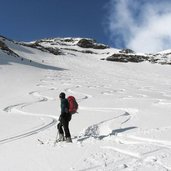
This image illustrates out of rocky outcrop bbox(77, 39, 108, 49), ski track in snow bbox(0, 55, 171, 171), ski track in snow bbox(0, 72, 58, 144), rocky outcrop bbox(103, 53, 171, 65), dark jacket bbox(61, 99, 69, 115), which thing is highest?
rocky outcrop bbox(77, 39, 108, 49)

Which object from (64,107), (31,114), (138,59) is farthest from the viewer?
(138,59)

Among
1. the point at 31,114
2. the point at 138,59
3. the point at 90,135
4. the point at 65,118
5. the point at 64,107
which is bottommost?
the point at 31,114

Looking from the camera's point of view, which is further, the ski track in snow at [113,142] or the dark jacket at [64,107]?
the dark jacket at [64,107]

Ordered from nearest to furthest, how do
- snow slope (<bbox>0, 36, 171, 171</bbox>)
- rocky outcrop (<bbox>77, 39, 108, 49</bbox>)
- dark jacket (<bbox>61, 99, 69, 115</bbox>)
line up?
snow slope (<bbox>0, 36, 171, 171</bbox>), dark jacket (<bbox>61, 99, 69, 115</bbox>), rocky outcrop (<bbox>77, 39, 108, 49</bbox>)

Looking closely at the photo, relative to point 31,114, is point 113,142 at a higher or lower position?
higher

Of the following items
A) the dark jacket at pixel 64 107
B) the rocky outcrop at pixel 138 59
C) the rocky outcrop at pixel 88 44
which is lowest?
the dark jacket at pixel 64 107

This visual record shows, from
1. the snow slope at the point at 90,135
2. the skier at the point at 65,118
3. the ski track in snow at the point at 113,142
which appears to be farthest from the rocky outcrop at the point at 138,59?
the skier at the point at 65,118

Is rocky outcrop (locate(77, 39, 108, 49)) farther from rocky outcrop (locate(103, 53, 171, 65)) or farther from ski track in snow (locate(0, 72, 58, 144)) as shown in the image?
ski track in snow (locate(0, 72, 58, 144))

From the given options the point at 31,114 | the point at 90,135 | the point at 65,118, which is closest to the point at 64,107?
the point at 65,118

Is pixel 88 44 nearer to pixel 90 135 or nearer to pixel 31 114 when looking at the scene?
pixel 31 114

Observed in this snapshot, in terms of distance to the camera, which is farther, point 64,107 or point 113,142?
point 64,107

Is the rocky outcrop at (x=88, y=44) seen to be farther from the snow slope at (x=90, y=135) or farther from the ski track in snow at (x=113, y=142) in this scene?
the ski track in snow at (x=113, y=142)

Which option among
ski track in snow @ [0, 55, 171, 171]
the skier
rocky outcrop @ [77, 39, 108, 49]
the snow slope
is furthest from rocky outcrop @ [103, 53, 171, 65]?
the skier

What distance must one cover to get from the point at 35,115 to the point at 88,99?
226 inches
